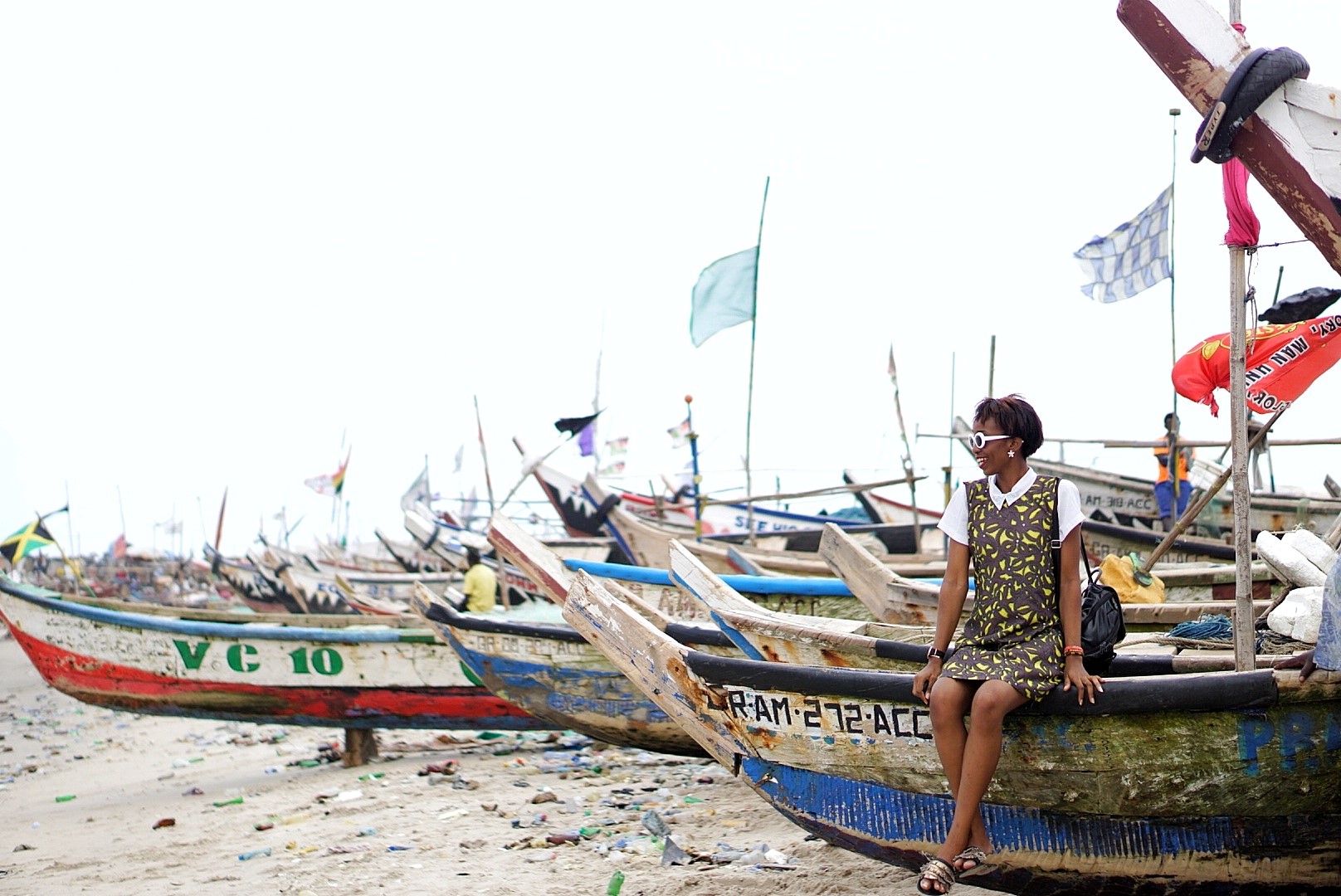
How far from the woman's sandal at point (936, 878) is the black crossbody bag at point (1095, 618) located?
2.49 feet

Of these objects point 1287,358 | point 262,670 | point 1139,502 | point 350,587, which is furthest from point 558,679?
point 350,587

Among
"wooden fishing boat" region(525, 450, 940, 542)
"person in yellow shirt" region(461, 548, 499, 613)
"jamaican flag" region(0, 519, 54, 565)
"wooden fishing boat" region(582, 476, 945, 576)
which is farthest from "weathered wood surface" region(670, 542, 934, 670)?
"jamaican flag" region(0, 519, 54, 565)

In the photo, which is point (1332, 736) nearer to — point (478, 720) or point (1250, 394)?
point (1250, 394)

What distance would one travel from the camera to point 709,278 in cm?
1180

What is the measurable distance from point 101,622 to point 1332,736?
10.1m

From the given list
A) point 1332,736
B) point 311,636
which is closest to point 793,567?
point 311,636

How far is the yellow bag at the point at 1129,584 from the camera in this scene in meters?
6.07

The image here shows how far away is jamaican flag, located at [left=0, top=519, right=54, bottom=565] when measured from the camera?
14.8m

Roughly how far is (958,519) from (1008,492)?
0.64 ft

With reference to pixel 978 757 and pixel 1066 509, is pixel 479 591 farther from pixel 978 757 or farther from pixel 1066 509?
pixel 1066 509

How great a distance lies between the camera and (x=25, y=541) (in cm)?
1505

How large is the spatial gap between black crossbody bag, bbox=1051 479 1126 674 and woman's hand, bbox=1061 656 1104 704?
0.30ft

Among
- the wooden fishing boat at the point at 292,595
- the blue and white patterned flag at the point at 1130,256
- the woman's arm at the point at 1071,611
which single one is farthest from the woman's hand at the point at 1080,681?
the wooden fishing boat at the point at 292,595

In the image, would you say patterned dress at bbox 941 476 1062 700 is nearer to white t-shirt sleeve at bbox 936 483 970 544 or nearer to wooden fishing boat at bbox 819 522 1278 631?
white t-shirt sleeve at bbox 936 483 970 544
